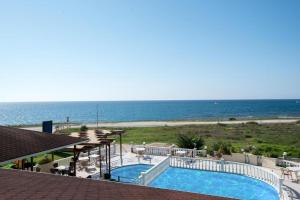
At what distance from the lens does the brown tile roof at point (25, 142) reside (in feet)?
32.7

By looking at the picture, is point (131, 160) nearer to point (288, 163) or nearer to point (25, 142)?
point (288, 163)

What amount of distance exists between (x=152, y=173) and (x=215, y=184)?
3372mm

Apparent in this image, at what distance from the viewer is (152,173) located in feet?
52.5

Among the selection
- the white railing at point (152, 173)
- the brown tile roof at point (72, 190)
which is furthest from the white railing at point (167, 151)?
the brown tile roof at point (72, 190)

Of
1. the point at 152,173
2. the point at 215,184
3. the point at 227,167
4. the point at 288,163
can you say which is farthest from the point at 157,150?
the point at 288,163

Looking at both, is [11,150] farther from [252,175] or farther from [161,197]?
[252,175]

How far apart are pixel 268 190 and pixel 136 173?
24.0 ft

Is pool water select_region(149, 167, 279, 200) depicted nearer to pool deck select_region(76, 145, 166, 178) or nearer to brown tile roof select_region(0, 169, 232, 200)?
pool deck select_region(76, 145, 166, 178)

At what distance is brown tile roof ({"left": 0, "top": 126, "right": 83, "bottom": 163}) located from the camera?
9.98m

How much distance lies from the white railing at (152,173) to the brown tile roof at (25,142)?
3.30m

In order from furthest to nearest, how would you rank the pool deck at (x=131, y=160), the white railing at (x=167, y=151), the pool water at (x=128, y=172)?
the white railing at (x=167, y=151)
the pool deck at (x=131, y=160)
the pool water at (x=128, y=172)

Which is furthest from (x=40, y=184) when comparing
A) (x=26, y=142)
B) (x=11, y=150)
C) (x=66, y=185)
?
(x=26, y=142)

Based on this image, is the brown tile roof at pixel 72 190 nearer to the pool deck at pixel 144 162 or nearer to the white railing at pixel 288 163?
the pool deck at pixel 144 162

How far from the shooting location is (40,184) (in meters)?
5.56
